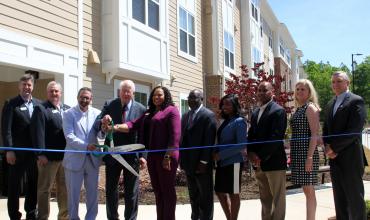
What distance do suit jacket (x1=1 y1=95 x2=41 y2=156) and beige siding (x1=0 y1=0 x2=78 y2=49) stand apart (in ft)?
7.39

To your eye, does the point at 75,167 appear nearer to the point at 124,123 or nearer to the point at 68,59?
the point at 124,123

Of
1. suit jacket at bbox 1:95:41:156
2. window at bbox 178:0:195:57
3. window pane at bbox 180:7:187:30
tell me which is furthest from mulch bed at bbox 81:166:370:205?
window pane at bbox 180:7:187:30

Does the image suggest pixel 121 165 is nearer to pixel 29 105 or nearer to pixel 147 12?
pixel 29 105

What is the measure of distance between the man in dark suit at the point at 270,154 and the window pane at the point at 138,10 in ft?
22.4

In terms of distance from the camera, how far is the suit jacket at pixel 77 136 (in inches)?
215

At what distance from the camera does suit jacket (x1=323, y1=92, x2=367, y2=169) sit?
17.5 feet

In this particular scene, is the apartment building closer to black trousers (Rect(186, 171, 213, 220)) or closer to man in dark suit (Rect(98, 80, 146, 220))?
man in dark suit (Rect(98, 80, 146, 220))

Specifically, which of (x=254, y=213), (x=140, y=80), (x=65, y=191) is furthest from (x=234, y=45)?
(x=65, y=191)

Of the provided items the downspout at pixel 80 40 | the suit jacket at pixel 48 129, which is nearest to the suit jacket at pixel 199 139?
the suit jacket at pixel 48 129

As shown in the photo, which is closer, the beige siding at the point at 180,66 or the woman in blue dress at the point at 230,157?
the woman in blue dress at the point at 230,157

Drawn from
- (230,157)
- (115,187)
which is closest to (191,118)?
(230,157)

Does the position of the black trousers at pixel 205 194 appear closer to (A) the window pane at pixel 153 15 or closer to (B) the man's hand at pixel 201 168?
(B) the man's hand at pixel 201 168

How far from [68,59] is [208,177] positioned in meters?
4.88

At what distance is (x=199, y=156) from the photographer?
5.79m
